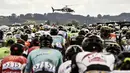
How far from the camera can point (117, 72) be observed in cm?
591

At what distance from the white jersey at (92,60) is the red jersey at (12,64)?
10.1ft

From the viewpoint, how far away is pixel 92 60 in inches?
289

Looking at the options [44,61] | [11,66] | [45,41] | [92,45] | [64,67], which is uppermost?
[92,45]

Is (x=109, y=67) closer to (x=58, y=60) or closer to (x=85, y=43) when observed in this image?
(x=85, y=43)

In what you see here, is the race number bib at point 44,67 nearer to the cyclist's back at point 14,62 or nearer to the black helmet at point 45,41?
the black helmet at point 45,41

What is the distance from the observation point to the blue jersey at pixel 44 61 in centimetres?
908

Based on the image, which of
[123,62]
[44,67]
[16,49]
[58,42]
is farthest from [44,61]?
[58,42]

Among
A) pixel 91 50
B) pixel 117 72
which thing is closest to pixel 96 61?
pixel 91 50

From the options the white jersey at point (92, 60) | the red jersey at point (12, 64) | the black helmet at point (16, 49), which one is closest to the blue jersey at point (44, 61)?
the red jersey at point (12, 64)

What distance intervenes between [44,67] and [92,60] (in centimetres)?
191

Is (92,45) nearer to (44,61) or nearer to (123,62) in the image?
(123,62)

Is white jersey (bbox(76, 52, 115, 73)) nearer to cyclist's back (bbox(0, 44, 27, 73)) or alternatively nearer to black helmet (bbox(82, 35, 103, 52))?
black helmet (bbox(82, 35, 103, 52))

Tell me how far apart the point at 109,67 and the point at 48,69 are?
190 centimetres

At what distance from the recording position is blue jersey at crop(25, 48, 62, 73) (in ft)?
29.8
